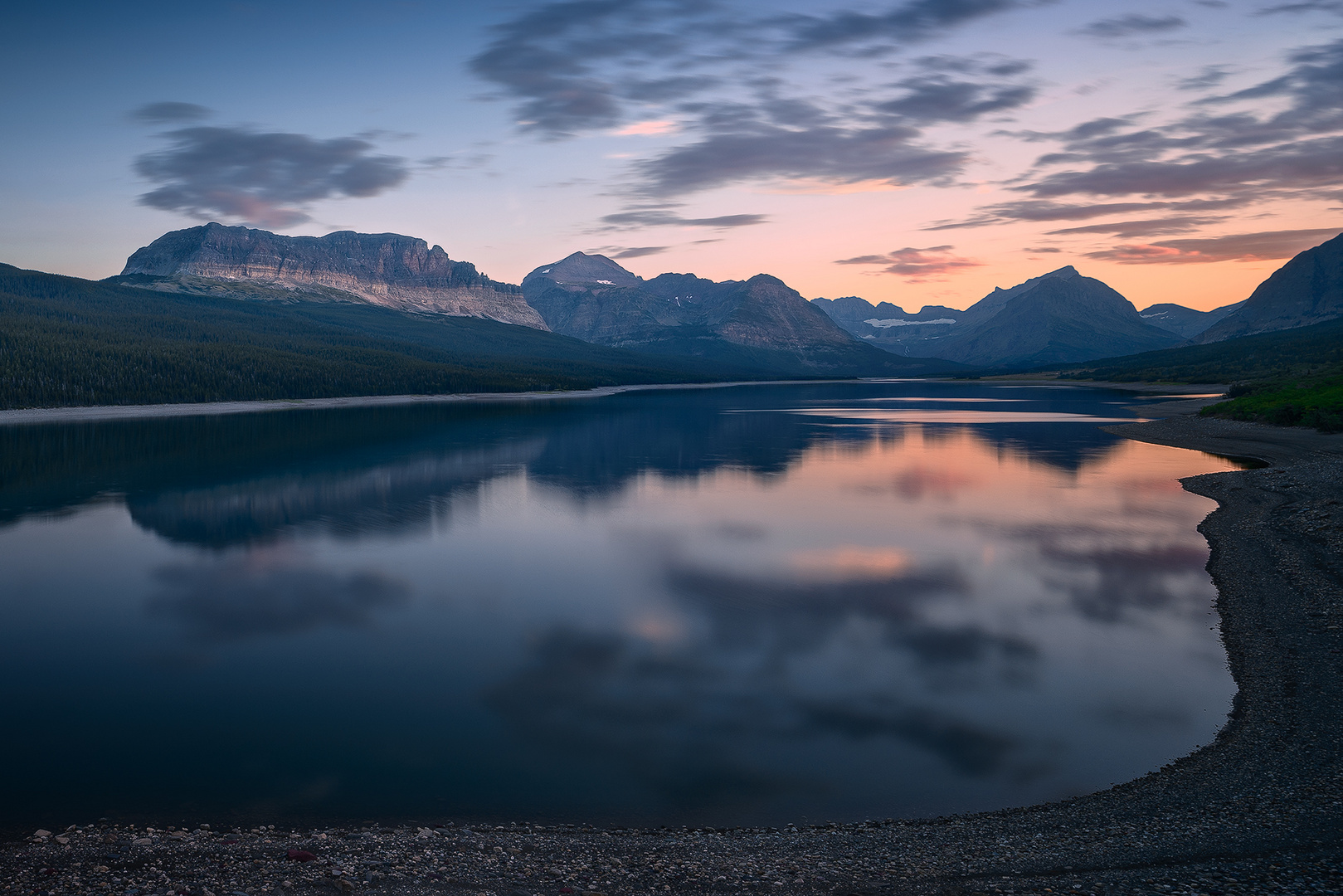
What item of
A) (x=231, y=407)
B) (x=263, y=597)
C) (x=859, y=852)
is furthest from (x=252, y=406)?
(x=859, y=852)

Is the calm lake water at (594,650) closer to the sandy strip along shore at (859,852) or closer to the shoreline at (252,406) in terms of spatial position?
the sandy strip along shore at (859,852)

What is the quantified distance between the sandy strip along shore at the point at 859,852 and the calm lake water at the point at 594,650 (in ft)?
3.30

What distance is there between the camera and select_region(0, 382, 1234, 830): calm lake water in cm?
1520

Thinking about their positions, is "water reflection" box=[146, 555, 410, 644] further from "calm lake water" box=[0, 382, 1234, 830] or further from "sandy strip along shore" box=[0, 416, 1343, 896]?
"sandy strip along shore" box=[0, 416, 1343, 896]

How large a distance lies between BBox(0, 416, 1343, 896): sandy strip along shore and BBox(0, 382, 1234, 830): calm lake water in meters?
1.01

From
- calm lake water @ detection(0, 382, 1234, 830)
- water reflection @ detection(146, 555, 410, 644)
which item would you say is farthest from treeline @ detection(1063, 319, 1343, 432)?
water reflection @ detection(146, 555, 410, 644)

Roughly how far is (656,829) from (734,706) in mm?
5540

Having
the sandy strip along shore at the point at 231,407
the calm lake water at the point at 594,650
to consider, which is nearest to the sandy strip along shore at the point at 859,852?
the calm lake water at the point at 594,650

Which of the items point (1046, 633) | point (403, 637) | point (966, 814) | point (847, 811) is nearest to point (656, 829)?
point (847, 811)

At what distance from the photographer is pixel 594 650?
2312 cm

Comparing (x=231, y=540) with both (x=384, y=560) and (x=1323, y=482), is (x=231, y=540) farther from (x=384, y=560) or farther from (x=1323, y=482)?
(x=1323, y=482)

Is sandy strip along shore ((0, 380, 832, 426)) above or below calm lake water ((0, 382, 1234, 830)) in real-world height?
above

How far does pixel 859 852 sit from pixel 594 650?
1200cm

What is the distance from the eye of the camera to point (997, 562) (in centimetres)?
3403
